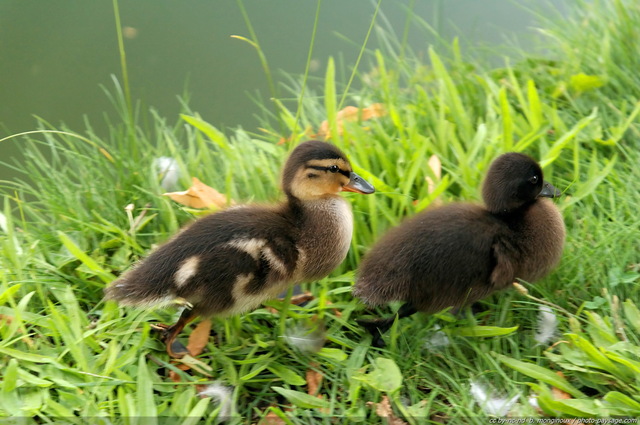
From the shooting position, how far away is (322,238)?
2.69m

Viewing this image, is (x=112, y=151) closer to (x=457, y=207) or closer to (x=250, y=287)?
→ (x=250, y=287)

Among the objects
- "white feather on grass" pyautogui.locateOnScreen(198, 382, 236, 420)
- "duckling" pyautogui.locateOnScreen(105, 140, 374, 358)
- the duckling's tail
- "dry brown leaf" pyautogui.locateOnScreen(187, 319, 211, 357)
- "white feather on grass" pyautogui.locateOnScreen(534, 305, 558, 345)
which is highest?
"duckling" pyautogui.locateOnScreen(105, 140, 374, 358)

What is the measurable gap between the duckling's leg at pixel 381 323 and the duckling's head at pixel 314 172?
570 millimetres

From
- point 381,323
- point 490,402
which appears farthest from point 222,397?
point 490,402

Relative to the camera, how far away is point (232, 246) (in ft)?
8.18

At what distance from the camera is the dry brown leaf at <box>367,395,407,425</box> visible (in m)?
2.39

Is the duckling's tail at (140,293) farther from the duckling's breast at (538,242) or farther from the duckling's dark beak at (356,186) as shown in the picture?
the duckling's breast at (538,242)

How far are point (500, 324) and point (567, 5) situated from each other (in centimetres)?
315

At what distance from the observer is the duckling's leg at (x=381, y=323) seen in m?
2.73

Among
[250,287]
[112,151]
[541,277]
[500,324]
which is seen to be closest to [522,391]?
[500,324]

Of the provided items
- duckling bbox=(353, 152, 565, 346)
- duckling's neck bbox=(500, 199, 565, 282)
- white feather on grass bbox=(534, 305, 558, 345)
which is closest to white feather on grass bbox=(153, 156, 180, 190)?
duckling bbox=(353, 152, 565, 346)

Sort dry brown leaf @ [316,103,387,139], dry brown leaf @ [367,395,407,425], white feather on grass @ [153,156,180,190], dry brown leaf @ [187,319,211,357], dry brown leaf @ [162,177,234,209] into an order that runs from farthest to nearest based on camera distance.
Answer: dry brown leaf @ [316,103,387,139] < white feather on grass @ [153,156,180,190] < dry brown leaf @ [162,177,234,209] < dry brown leaf @ [187,319,211,357] < dry brown leaf @ [367,395,407,425]

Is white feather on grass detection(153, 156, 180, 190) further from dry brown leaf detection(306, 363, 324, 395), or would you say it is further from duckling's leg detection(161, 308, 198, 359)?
dry brown leaf detection(306, 363, 324, 395)

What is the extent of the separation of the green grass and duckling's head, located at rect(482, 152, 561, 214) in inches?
15.4
